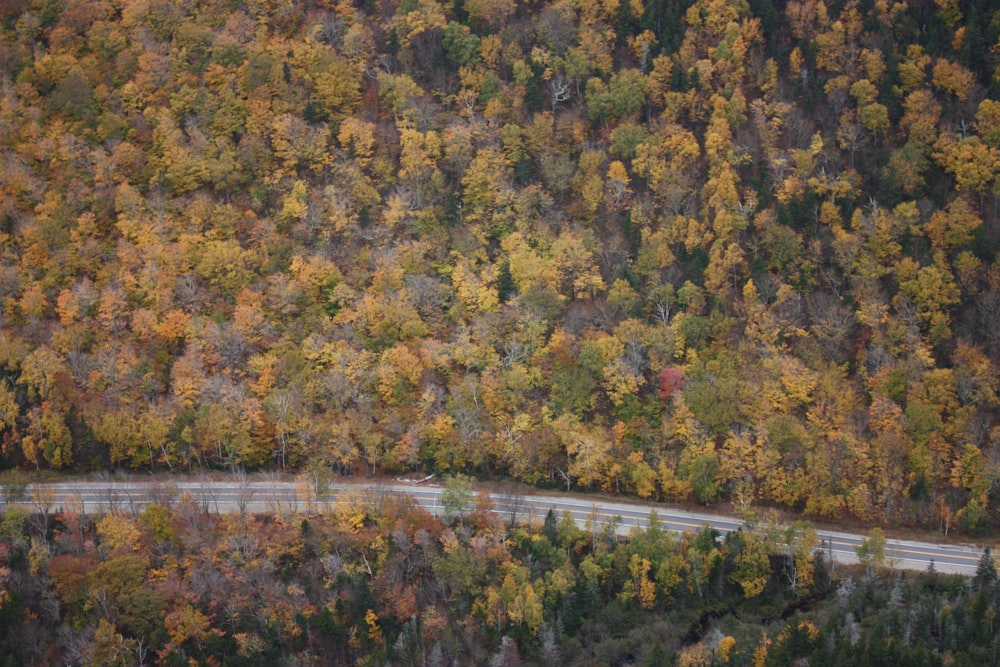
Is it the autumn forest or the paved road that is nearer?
the autumn forest

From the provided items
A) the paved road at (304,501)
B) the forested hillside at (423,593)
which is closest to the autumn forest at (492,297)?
the forested hillside at (423,593)

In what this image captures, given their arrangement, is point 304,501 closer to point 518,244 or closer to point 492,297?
point 492,297

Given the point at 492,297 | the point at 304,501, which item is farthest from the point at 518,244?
the point at 304,501

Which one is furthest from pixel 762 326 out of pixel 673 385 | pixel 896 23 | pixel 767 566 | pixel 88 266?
pixel 88 266

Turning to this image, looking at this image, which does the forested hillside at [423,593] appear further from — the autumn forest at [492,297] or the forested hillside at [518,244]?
the forested hillside at [518,244]

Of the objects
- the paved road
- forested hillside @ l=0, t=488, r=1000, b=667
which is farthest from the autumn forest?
the paved road

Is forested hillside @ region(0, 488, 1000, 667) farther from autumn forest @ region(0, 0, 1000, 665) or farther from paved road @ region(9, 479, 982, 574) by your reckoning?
paved road @ region(9, 479, 982, 574)
